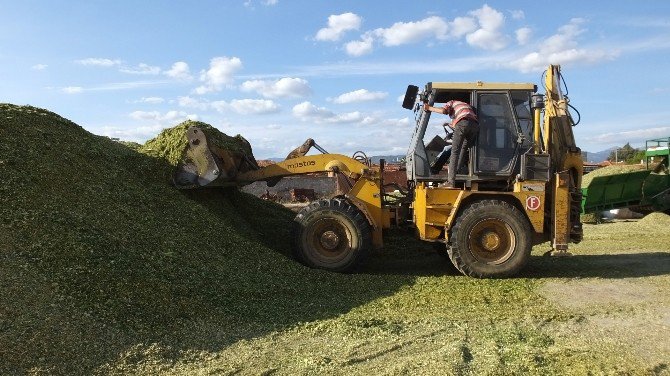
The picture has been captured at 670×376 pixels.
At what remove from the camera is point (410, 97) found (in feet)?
28.8

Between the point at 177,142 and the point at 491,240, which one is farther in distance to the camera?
the point at 177,142

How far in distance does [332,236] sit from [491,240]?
2.25 meters

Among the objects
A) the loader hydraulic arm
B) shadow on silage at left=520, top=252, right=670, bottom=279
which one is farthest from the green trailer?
the loader hydraulic arm

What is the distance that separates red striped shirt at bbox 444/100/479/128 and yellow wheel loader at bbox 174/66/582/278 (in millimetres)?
230

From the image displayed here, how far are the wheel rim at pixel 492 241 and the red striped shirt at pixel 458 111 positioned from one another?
1.45 metres

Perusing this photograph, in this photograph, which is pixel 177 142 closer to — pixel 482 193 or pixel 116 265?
pixel 116 265

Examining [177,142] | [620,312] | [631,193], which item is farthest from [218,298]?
[631,193]

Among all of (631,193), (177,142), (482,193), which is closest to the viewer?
(482,193)

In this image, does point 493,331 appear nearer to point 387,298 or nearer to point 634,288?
point 387,298

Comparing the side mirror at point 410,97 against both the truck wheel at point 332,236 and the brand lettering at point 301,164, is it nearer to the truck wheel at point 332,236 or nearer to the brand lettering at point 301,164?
the brand lettering at point 301,164

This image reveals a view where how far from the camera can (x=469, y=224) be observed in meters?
7.83

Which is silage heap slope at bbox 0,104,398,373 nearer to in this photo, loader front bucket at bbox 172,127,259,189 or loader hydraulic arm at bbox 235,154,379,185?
loader front bucket at bbox 172,127,259,189

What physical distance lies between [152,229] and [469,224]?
4202mm

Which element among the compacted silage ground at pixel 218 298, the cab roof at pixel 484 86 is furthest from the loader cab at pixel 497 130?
the compacted silage ground at pixel 218 298
